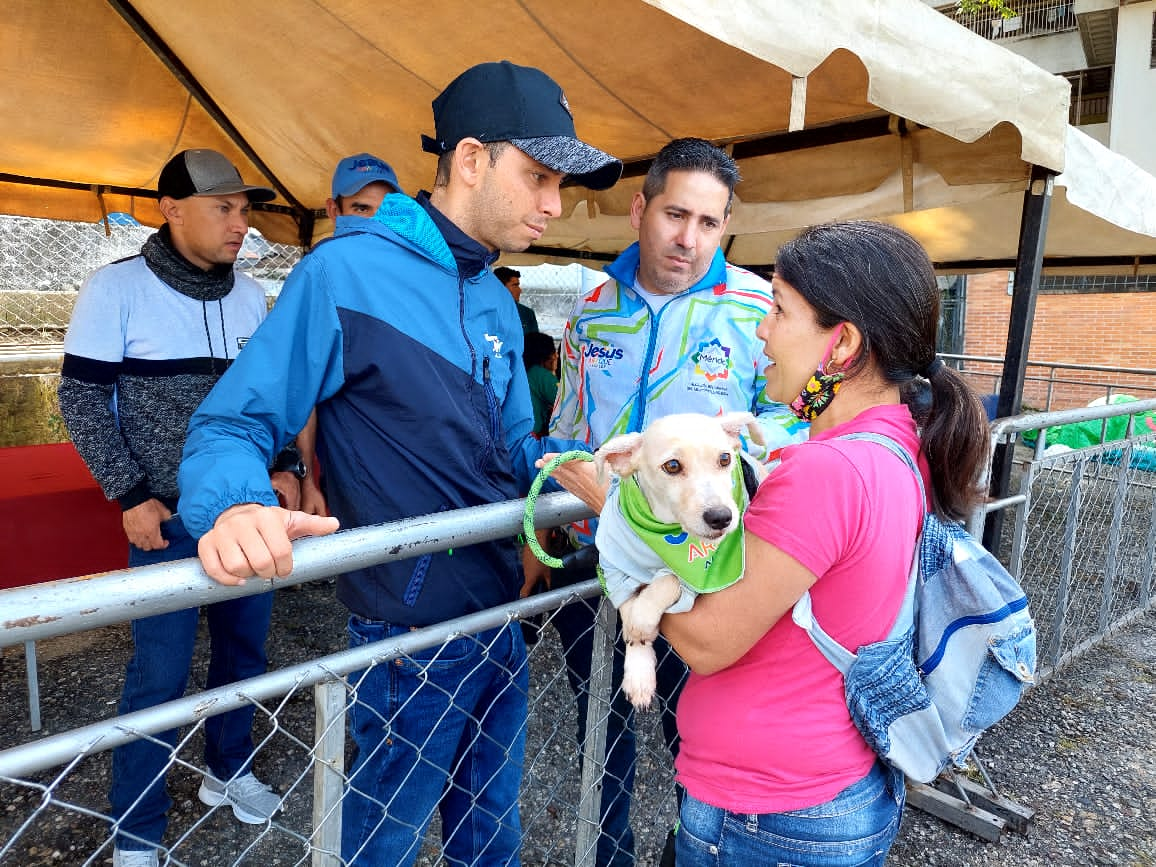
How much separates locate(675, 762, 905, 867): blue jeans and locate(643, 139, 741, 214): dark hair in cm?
169

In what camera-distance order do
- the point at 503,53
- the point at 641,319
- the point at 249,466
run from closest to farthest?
1. the point at 249,466
2. the point at 641,319
3. the point at 503,53

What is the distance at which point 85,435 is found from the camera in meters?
2.33

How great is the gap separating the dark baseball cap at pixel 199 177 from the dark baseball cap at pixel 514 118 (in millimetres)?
1308

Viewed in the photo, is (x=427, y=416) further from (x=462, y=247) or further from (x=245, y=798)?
(x=245, y=798)

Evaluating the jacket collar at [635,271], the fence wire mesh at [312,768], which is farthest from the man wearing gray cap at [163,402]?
the jacket collar at [635,271]

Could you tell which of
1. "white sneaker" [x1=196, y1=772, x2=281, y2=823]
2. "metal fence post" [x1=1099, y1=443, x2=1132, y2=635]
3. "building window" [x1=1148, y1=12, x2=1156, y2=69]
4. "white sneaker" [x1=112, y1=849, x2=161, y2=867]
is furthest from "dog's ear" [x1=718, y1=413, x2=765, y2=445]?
"building window" [x1=1148, y1=12, x2=1156, y2=69]

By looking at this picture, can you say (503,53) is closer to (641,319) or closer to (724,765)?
(641,319)

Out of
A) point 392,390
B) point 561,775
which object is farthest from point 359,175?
point 561,775

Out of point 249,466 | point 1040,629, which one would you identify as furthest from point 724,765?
point 1040,629

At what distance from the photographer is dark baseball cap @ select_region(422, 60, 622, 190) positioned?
65.3 inches

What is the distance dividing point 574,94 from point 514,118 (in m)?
1.93

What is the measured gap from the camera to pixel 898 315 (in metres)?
1.32

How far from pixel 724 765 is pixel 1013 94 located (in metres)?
2.79

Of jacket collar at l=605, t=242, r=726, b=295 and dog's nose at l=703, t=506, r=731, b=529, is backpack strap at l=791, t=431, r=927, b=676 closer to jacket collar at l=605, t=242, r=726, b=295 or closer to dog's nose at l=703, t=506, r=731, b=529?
dog's nose at l=703, t=506, r=731, b=529
